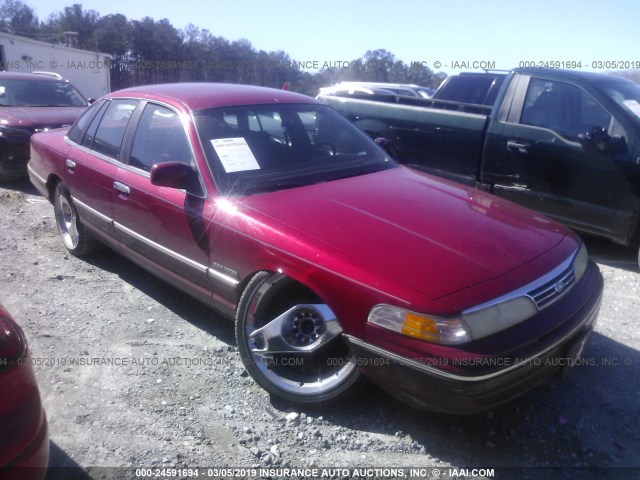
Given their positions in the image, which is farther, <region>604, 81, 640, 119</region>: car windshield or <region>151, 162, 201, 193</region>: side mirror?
<region>604, 81, 640, 119</region>: car windshield

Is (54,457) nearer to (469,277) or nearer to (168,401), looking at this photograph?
(168,401)

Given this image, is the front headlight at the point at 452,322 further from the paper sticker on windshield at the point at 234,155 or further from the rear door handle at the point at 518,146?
the rear door handle at the point at 518,146

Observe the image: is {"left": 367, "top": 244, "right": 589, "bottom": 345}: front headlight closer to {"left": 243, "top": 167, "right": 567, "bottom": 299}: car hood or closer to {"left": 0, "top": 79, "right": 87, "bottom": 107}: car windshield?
{"left": 243, "top": 167, "right": 567, "bottom": 299}: car hood

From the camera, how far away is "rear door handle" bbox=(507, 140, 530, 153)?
206 inches

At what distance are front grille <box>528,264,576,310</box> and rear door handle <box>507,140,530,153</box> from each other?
8.86ft

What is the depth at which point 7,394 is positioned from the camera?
189cm

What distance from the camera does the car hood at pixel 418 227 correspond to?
8.05 ft

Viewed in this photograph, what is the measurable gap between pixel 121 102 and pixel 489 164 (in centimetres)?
361

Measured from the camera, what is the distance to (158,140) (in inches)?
146

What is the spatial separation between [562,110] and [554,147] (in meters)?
0.41

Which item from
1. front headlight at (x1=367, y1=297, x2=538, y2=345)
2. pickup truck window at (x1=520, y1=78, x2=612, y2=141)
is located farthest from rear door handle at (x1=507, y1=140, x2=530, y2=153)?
front headlight at (x1=367, y1=297, x2=538, y2=345)

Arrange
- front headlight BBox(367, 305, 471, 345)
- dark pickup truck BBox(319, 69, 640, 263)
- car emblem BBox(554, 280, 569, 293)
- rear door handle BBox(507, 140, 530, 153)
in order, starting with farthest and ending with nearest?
rear door handle BBox(507, 140, 530, 153) < dark pickup truck BBox(319, 69, 640, 263) < car emblem BBox(554, 280, 569, 293) < front headlight BBox(367, 305, 471, 345)

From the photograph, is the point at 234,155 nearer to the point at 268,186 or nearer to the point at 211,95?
the point at 268,186

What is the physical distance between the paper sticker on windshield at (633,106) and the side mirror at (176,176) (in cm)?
403
